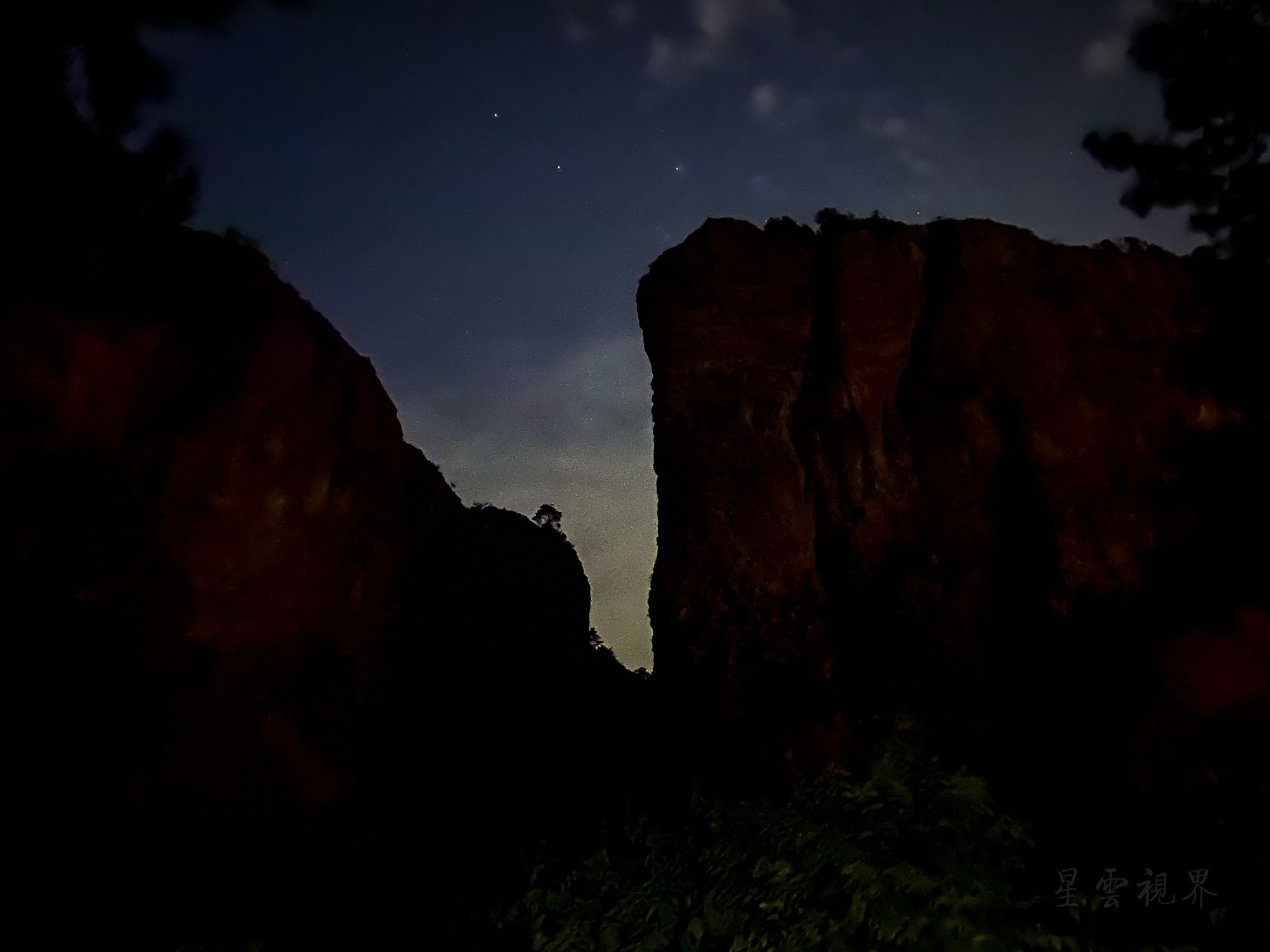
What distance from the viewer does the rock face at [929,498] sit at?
8.90 meters

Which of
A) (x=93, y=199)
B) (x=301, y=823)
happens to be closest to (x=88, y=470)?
(x=93, y=199)

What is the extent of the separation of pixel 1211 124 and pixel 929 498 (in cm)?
652

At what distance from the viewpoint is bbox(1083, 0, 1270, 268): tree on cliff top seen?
9.38m

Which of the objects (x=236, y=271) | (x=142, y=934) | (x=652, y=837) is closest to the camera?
(x=652, y=837)

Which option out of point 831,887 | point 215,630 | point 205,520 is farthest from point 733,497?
point 205,520

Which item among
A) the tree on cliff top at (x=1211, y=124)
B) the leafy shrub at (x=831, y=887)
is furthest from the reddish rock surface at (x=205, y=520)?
the tree on cliff top at (x=1211, y=124)

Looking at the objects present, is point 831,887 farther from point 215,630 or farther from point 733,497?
point 215,630

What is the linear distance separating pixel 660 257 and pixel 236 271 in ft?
26.7

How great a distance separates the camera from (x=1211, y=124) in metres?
9.83

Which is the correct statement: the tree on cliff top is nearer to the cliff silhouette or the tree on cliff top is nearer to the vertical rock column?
the cliff silhouette

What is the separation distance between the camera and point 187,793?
32.5ft

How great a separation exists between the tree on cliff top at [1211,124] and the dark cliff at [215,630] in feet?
39.1

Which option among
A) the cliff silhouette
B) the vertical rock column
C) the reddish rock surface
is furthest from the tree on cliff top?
the reddish rock surface

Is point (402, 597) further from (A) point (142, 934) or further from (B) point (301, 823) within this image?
(A) point (142, 934)
